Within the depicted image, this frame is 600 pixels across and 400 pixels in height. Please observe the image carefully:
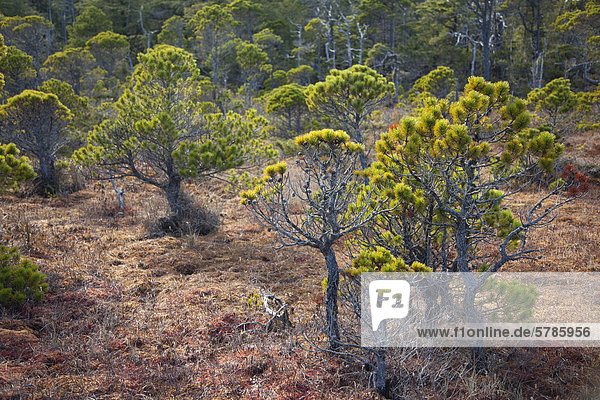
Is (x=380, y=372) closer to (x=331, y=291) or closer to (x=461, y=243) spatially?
(x=331, y=291)

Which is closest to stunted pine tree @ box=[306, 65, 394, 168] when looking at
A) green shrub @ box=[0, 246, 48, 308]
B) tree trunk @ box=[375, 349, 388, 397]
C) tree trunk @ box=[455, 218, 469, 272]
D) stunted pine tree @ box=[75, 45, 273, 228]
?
stunted pine tree @ box=[75, 45, 273, 228]

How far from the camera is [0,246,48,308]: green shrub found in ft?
14.9

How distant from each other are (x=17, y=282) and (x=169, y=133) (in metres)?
3.53

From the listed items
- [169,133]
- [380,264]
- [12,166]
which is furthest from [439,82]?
[12,166]

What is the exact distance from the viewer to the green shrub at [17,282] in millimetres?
4547

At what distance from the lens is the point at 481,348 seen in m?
3.85

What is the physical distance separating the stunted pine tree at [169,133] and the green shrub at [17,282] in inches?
116

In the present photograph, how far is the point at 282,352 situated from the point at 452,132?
8.62 ft

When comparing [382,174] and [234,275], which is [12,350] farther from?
[382,174]

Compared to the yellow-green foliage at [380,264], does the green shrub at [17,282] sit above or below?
below

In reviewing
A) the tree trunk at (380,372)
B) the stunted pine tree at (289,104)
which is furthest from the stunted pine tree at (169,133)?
the stunted pine tree at (289,104)

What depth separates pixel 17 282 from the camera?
4.68 meters

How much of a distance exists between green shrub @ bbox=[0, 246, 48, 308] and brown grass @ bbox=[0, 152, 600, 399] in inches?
6.4

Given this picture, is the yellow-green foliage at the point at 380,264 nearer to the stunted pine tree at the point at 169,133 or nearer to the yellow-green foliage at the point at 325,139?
the yellow-green foliage at the point at 325,139
